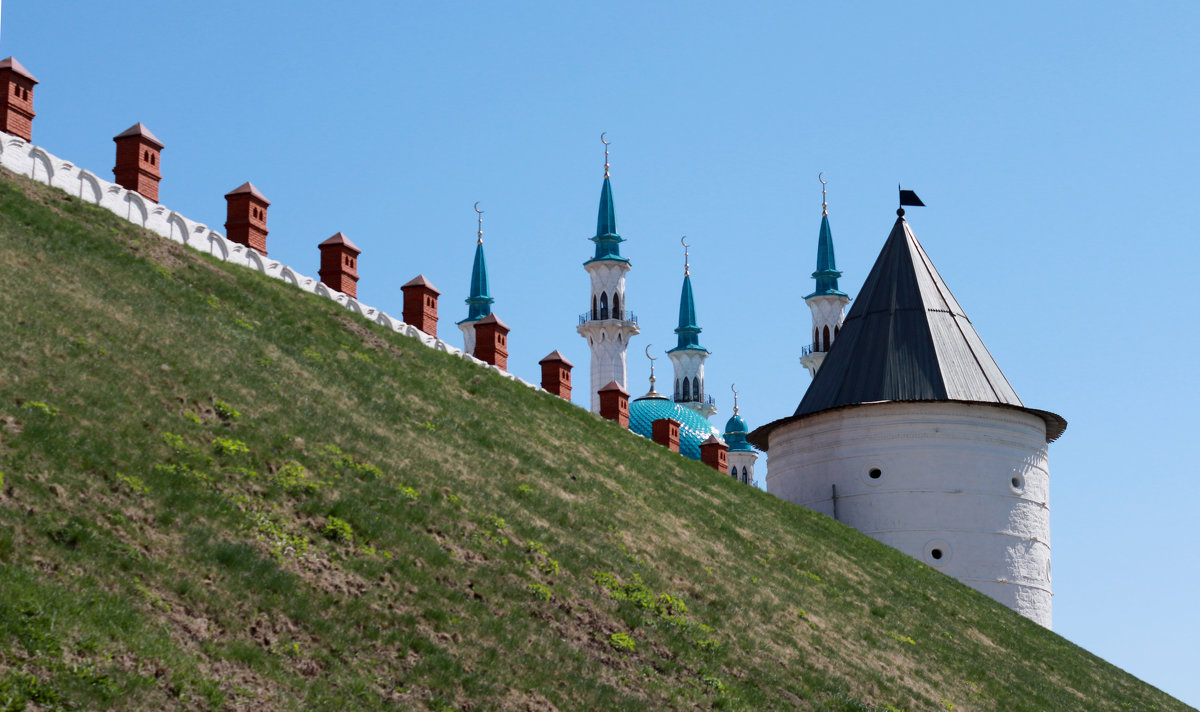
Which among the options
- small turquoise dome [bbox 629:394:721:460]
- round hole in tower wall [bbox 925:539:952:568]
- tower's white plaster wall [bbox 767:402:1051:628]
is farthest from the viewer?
small turquoise dome [bbox 629:394:721:460]

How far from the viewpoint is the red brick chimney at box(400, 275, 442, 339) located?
28844mm

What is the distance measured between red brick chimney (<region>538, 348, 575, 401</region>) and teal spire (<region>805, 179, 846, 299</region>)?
51479mm

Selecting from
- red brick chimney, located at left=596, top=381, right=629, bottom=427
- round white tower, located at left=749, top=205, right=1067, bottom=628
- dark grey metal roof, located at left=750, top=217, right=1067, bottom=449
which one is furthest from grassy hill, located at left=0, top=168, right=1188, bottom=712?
dark grey metal roof, located at left=750, top=217, right=1067, bottom=449

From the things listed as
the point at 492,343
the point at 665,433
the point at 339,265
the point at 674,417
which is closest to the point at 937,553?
the point at 665,433

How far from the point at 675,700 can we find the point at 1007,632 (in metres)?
14.2

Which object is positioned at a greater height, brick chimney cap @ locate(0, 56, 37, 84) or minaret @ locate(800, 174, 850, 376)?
minaret @ locate(800, 174, 850, 376)

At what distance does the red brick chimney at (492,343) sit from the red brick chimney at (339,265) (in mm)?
2905

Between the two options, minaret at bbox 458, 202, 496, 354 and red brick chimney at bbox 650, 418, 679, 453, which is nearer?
red brick chimney at bbox 650, 418, 679, 453

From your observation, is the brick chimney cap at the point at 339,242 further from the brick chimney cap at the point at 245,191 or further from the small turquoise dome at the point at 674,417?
the small turquoise dome at the point at 674,417

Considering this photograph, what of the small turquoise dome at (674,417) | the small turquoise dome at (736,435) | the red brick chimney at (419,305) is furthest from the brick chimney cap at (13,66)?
the small turquoise dome at (736,435)

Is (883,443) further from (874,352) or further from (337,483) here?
(337,483)

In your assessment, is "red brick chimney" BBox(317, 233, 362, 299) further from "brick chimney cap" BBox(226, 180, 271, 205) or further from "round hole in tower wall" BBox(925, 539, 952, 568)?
"round hole in tower wall" BBox(925, 539, 952, 568)

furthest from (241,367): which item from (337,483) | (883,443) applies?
(883,443)

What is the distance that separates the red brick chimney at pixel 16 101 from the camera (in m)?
22.9
